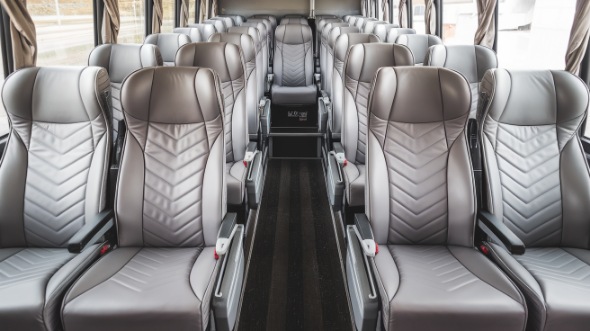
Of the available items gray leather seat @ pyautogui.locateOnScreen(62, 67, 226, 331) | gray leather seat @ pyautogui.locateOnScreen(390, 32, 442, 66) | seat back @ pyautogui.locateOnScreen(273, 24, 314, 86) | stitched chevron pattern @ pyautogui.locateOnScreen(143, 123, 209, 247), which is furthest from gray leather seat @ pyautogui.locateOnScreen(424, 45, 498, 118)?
seat back @ pyautogui.locateOnScreen(273, 24, 314, 86)

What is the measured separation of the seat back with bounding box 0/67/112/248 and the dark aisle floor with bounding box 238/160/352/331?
1065mm

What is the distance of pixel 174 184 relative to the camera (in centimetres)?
197

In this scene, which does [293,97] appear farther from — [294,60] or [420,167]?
[420,167]

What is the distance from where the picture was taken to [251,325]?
2.24 m

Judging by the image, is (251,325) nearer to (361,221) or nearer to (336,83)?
(361,221)

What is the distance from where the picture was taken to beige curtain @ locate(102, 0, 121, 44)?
163 inches

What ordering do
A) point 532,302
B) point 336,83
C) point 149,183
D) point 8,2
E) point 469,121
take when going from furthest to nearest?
point 336,83 < point 8,2 < point 469,121 < point 149,183 < point 532,302

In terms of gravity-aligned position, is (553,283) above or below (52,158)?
below

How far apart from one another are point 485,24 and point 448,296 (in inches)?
137

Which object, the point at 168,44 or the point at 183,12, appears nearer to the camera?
the point at 168,44

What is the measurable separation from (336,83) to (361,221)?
194cm

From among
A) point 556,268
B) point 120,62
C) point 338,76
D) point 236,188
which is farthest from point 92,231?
point 338,76

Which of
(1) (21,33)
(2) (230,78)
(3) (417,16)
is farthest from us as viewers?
(3) (417,16)

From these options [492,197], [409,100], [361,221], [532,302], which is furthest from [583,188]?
[361,221]
